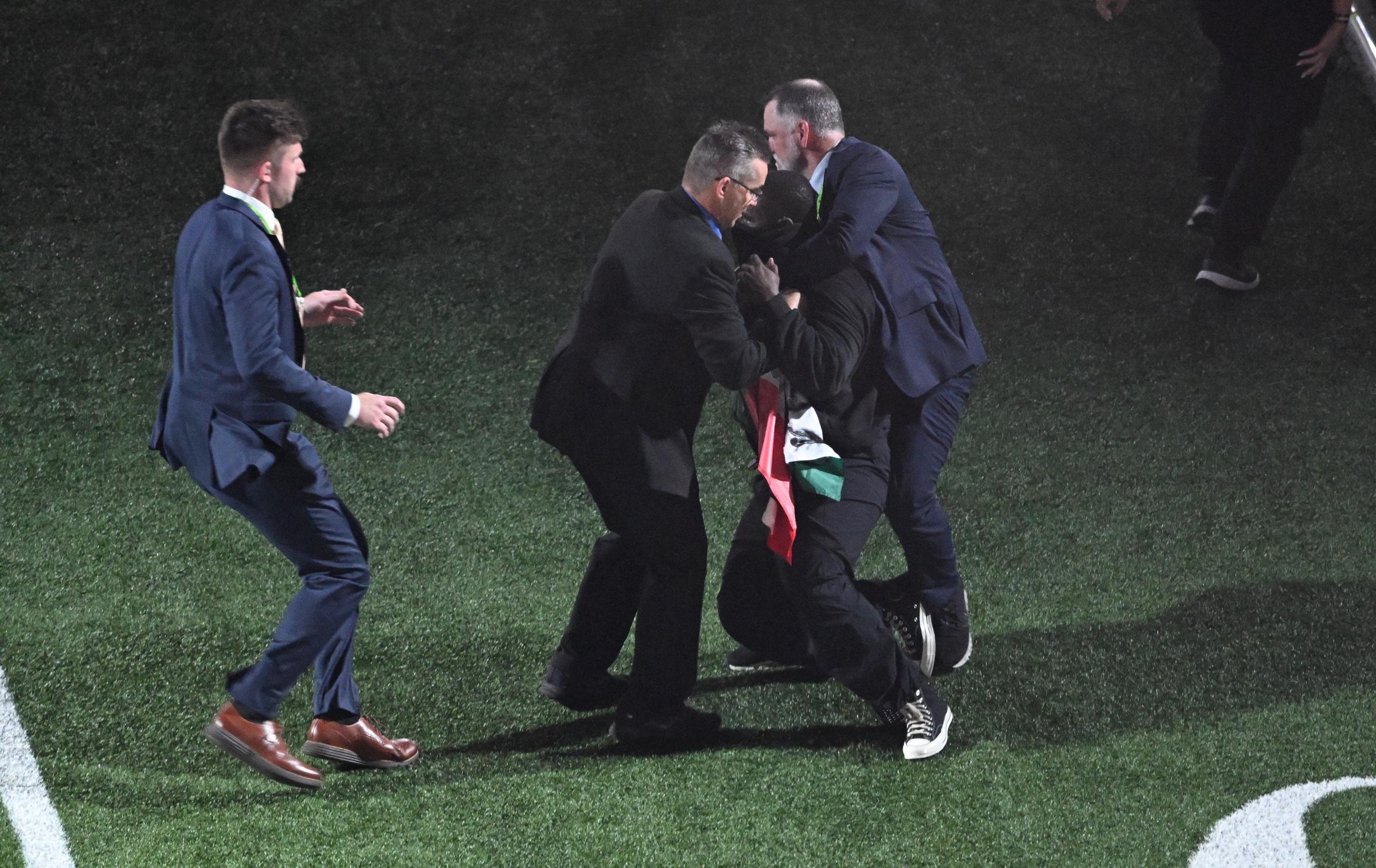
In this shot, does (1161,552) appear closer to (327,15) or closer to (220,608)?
(220,608)

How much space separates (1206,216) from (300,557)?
182 inches

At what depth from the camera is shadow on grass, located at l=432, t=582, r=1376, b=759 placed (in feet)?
10.8

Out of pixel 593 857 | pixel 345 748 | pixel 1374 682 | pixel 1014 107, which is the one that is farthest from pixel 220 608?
pixel 1014 107

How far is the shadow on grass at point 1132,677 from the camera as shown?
3303mm

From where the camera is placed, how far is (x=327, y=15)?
701 centimetres

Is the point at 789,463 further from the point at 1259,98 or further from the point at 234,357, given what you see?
the point at 1259,98

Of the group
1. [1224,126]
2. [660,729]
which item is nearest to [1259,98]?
[1224,126]

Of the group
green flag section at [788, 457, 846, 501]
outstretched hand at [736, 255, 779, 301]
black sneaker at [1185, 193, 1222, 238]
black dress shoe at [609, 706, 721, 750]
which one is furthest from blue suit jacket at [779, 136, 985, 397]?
black sneaker at [1185, 193, 1222, 238]

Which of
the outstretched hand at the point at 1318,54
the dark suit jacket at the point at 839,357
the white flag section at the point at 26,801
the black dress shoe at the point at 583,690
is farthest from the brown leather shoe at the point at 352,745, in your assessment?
the outstretched hand at the point at 1318,54

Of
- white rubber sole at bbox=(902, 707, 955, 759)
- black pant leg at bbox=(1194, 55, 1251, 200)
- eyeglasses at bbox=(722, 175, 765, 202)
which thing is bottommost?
white rubber sole at bbox=(902, 707, 955, 759)

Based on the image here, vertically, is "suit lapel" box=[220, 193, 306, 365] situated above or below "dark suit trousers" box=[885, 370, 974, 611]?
above

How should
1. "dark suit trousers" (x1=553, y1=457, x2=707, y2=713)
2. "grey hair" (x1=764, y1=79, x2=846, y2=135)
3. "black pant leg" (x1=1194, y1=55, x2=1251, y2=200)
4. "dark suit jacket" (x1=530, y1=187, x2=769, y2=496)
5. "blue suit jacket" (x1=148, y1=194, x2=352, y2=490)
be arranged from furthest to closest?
"black pant leg" (x1=1194, y1=55, x2=1251, y2=200) < "grey hair" (x1=764, y1=79, x2=846, y2=135) < "dark suit trousers" (x1=553, y1=457, x2=707, y2=713) < "dark suit jacket" (x1=530, y1=187, x2=769, y2=496) < "blue suit jacket" (x1=148, y1=194, x2=352, y2=490)

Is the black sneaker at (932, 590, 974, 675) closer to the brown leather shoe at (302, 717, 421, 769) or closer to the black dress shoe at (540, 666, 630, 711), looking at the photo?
the black dress shoe at (540, 666, 630, 711)

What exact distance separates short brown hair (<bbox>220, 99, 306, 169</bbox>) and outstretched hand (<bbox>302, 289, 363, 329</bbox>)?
0.40 meters
